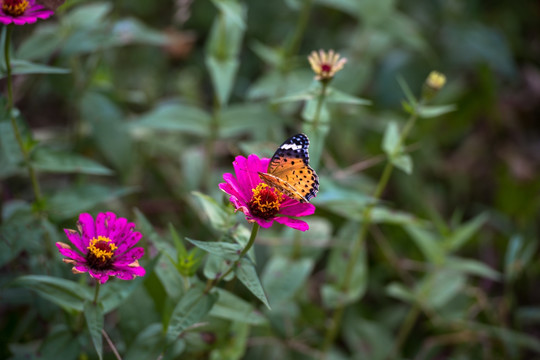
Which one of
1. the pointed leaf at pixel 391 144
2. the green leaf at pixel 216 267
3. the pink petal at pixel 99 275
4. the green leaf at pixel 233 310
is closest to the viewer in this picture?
the pink petal at pixel 99 275

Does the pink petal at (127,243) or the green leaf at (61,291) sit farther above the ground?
the pink petal at (127,243)

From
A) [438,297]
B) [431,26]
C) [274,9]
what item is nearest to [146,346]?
[438,297]

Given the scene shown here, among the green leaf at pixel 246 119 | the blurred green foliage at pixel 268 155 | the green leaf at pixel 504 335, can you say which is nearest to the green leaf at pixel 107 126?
the blurred green foliage at pixel 268 155

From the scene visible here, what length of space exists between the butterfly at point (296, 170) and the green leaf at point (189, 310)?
0.22m

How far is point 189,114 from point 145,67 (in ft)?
2.44

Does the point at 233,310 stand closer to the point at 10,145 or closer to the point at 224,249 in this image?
the point at 224,249

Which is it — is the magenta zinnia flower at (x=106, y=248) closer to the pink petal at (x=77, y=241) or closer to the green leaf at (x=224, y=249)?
the pink petal at (x=77, y=241)

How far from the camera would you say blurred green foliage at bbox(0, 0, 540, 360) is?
1.00 metres

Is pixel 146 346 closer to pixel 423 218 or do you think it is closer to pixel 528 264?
pixel 423 218

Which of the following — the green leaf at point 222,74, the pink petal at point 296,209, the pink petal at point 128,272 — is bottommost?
the pink petal at point 128,272

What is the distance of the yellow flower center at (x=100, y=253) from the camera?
78cm

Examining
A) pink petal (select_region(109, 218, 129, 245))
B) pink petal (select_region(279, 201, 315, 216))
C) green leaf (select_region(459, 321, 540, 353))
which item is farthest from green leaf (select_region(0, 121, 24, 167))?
green leaf (select_region(459, 321, 540, 353))

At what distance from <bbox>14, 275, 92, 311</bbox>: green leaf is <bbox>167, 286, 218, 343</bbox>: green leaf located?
0.55 feet

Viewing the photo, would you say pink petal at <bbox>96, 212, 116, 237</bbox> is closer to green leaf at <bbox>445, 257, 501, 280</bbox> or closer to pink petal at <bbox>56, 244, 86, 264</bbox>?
pink petal at <bbox>56, 244, 86, 264</bbox>
